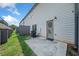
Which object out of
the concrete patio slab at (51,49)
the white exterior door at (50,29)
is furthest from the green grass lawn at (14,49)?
the white exterior door at (50,29)

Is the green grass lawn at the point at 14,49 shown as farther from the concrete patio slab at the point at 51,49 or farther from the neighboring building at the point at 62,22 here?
the neighboring building at the point at 62,22

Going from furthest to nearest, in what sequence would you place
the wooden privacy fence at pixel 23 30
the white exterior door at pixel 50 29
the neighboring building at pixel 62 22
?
the wooden privacy fence at pixel 23 30, the white exterior door at pixel 50 29, the neighboring building at pixel 62 22

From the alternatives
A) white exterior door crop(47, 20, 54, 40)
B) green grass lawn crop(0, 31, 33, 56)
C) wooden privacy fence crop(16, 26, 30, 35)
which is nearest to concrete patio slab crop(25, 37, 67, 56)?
green grass lawn crop(0, 31, 33, 56)

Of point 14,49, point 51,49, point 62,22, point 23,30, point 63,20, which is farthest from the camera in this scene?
point 23,30

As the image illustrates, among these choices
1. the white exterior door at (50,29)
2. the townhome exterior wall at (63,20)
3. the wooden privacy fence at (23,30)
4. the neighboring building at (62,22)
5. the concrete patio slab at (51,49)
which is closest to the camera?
the concrete patio slab at (51,49)

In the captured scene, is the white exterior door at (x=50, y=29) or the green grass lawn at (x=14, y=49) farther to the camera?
the white exterior door at (x=50, y=29)

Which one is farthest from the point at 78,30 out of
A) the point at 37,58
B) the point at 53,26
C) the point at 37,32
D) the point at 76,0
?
the point at 37,32

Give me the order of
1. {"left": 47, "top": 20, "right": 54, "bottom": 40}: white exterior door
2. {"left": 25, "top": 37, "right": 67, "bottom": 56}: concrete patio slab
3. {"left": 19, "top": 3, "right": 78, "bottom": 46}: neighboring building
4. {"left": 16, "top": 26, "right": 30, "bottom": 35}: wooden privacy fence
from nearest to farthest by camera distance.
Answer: {"left": 25, "top": 37, "right": 67, "bottom": 56}: concrete patio slab
{"left": 19, "top": 3, "right": 78, "bottom": 46}: neighboring building
{"left": 47, "top": 20, "right": 54, "bottom": 40}: white exterior door
{"left": 16, "top": 26, "right": 30, "bottom": 35}: wooden privacy fence

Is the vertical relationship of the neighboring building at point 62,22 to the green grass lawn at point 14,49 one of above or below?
above

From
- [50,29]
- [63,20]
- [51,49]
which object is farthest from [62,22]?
[50,29]

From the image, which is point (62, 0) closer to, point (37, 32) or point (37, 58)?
point (37, 58)

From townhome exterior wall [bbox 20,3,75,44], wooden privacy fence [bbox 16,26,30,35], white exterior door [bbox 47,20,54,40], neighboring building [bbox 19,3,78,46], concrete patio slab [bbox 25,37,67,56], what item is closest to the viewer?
concrete patio slab [bbox 25,37,67,56]

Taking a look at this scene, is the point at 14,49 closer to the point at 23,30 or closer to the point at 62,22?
the point at 62,22

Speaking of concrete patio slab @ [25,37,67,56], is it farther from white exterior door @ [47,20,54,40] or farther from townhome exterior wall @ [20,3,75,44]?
white exterior door @ [47,20,54,40]
